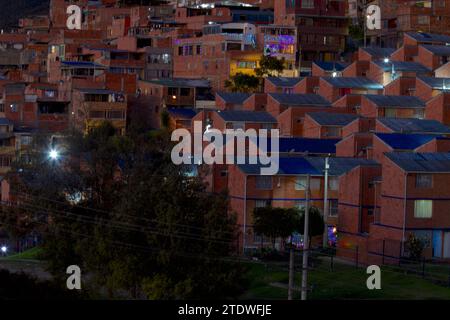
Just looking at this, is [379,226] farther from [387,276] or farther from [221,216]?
[221,216]

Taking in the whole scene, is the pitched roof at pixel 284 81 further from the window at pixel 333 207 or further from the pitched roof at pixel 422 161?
the pitched roof at pixel 422 161

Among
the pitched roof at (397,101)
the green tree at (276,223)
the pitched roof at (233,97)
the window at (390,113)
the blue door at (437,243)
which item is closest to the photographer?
the blue door at (437,243)

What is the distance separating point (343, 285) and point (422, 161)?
25.7ft

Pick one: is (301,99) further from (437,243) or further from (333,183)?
(437,243)

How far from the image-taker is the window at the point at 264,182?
42516 millimetres

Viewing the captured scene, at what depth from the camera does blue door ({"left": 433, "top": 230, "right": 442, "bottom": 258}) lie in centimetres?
3731

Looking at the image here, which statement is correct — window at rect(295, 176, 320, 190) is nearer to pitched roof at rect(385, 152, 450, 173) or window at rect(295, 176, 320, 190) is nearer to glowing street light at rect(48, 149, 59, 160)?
pitched roof at rect(385, 152, 450, 173)

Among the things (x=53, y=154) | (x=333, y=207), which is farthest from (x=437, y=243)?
(x=53, y=154)

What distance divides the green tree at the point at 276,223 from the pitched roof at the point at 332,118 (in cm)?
1423

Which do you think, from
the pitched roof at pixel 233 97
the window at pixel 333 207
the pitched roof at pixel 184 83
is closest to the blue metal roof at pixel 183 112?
the pitched roof at pixel 233 97

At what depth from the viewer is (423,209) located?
125ft

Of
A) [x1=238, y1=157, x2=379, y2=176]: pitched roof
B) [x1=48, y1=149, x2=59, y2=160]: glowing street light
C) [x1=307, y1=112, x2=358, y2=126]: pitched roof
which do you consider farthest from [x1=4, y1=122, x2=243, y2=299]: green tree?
[x1=307, y1=112, x2=358, y2=126]: pitched roof
